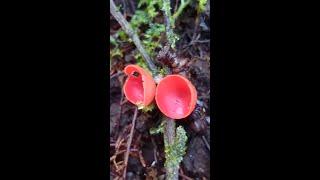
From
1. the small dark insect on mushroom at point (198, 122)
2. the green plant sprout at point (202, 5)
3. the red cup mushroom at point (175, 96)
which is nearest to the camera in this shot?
the red cup mushroom at point (175, 96)

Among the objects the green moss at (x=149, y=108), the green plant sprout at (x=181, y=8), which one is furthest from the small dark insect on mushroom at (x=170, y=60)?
the green plant sprout at (x=181, y=8)

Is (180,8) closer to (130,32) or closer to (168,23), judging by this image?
(168,23)

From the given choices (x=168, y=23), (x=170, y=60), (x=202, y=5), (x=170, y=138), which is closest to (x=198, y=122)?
(x=170, y=138)

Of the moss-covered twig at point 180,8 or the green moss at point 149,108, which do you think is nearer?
the green moss at point 149,108

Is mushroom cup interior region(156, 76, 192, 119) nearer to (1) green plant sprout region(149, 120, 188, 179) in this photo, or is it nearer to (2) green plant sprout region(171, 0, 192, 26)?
(1) green plant sprout region(149, 120, 188, 179)

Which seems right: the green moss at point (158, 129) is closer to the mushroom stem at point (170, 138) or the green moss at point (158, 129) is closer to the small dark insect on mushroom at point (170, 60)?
the mushroom stem at point (170, 138)

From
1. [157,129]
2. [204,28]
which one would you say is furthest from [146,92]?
[204,28]

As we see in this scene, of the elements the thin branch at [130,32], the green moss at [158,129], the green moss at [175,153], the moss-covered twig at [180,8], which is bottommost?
the green moss at [175,153]
